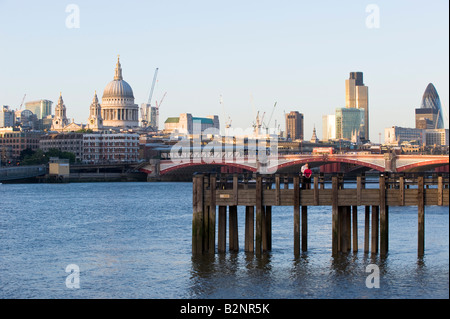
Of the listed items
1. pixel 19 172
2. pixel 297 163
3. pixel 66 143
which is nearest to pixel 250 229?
pixel 297 163

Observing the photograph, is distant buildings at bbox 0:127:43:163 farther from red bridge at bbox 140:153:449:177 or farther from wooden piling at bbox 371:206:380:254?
wooden piling at bbox 371:206:380:254

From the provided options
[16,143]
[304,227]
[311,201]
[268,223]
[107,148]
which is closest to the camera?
[311,201]

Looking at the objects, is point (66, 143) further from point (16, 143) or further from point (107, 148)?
point (16, 143)

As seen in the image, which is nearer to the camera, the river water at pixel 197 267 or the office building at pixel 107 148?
the river water at pixel 197 267

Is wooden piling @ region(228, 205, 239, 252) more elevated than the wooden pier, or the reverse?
the wooden pier

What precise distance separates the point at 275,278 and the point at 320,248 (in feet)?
21.5

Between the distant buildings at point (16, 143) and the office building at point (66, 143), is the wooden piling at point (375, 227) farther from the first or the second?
the distant buildings at point (16, 143)

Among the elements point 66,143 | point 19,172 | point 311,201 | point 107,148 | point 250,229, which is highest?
point 66,143

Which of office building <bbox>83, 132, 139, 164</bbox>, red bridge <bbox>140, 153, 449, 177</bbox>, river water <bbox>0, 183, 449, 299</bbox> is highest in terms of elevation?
office building <bbox>83, 132, 139, 164</bbox>

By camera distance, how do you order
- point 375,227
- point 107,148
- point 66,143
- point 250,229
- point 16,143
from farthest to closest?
point 16,143, point 66,143, point 107,148, point 250,229, point 375,227

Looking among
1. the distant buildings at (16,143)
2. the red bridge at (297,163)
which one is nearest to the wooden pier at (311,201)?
the red bridge at (297,163)

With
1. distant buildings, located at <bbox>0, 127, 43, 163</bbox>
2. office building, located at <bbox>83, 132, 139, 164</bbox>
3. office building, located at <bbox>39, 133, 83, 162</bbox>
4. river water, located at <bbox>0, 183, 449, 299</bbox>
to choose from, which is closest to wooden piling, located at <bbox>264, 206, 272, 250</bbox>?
river water, located at <bbox>0, 183, 449, 299</bbox>

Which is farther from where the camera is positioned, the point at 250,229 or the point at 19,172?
the point at 19,172

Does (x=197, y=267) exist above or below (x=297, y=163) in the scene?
below
